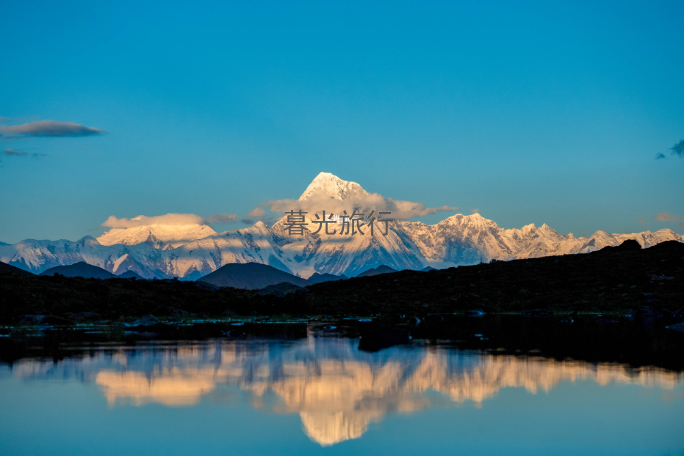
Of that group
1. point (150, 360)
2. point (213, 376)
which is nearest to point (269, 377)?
point (213, 376)

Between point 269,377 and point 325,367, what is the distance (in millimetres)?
3224

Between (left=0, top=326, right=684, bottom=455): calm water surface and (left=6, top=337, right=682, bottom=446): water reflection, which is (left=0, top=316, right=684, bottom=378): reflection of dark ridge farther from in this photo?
(left=0, top=326, right=684, bottom=455): calm water surface

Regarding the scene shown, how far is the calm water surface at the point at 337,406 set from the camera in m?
14.1

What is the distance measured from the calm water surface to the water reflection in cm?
6

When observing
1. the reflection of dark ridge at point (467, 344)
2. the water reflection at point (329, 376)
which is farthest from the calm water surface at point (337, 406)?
the reflection of dark ridge at point (467, 344)

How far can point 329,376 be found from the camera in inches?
912

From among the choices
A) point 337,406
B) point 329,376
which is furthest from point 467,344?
point 337,406

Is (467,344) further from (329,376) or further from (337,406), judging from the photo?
(337,406)

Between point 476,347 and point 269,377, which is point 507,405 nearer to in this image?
point 269,377

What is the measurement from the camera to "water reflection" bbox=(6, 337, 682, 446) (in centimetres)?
1791

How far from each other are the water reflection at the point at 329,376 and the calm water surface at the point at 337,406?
0.06m

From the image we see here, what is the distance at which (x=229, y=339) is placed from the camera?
38844mm

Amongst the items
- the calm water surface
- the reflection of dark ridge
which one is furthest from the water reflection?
the reflection of dark ridge

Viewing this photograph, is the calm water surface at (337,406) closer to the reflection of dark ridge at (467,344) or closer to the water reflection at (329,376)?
the water reflection at (329,376)
